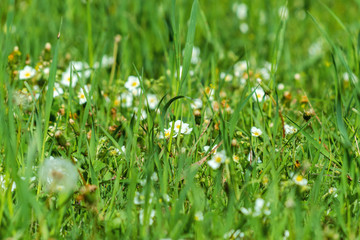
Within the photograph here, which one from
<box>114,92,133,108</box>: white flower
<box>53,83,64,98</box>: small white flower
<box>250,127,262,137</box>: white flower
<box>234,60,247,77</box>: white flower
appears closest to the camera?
<box>250,127,262,137</box>: white flower

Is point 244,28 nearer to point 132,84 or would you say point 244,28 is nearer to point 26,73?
point 132,84

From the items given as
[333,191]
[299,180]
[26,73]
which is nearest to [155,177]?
[299,180]

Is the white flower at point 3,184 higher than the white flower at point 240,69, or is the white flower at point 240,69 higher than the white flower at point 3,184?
the white flower at point 240,69

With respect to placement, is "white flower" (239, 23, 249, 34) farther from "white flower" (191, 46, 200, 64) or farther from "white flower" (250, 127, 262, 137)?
"white flower" (250, 127, 262, 137)

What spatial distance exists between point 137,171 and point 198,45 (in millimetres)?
2065

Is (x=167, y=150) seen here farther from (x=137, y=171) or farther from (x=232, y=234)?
(x=232, y=234)

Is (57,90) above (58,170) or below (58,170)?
above

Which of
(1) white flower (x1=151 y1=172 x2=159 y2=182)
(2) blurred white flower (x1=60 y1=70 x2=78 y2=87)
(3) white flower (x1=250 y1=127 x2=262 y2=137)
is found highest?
(2) blurred white flower (x1=60 y1=70 x2=78 y2=87)

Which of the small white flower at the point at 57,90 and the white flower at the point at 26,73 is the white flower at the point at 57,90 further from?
the white flower at the point at 26,73

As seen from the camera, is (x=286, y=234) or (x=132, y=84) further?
(x=132, y=84)

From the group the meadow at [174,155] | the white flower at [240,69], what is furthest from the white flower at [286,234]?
the white flower at [240,69]

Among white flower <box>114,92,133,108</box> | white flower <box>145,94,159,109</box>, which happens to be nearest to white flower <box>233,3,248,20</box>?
white flower <box>145,94,159,109</box>

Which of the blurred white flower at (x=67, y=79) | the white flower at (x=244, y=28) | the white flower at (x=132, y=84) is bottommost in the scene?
the white flower at (x=132, y=84)

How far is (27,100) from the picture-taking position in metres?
2.47
